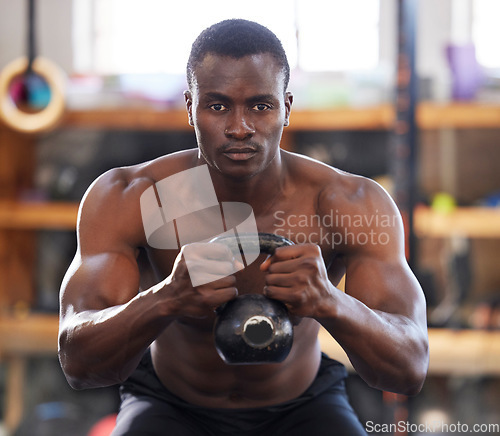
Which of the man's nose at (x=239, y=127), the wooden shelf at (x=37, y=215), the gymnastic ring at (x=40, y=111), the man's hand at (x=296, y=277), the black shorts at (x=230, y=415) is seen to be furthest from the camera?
the wooden shelf at (x=37, y=215)

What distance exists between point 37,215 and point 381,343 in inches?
93.1

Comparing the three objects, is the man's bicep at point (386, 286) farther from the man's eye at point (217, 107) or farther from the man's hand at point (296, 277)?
the man's eye at point (217, 107)

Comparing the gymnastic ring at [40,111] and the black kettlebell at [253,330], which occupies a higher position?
the gymnastic ring at [40,111]

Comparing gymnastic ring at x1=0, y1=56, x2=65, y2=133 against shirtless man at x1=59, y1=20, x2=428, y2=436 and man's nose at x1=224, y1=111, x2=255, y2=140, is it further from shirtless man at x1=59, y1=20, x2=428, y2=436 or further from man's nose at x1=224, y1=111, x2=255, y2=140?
man's nose at x1=224, y1=111, x2=255, y2=140

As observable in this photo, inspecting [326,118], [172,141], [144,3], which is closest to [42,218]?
[172,141]

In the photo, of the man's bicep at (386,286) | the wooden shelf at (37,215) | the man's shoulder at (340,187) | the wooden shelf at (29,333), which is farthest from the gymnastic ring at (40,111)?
the man's bicep at (386,286)

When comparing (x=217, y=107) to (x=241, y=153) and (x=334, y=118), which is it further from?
(x=334, y=118)

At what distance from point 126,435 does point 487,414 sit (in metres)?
2.27

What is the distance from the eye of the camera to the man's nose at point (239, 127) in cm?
115

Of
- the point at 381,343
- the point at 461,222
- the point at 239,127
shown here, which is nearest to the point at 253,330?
the point at 381,343

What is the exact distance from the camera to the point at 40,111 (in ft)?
9.86

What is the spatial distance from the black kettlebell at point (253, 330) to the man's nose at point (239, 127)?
0.69 ft

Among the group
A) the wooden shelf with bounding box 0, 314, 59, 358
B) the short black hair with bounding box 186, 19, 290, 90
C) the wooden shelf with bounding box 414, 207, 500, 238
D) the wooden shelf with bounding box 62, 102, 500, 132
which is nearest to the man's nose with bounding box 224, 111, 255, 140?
the short black hair with bounding box 186, 19, 290, 90

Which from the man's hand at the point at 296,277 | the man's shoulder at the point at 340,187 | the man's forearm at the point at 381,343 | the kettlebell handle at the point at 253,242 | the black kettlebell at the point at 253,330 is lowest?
the man's forearm at the point at 381,343
